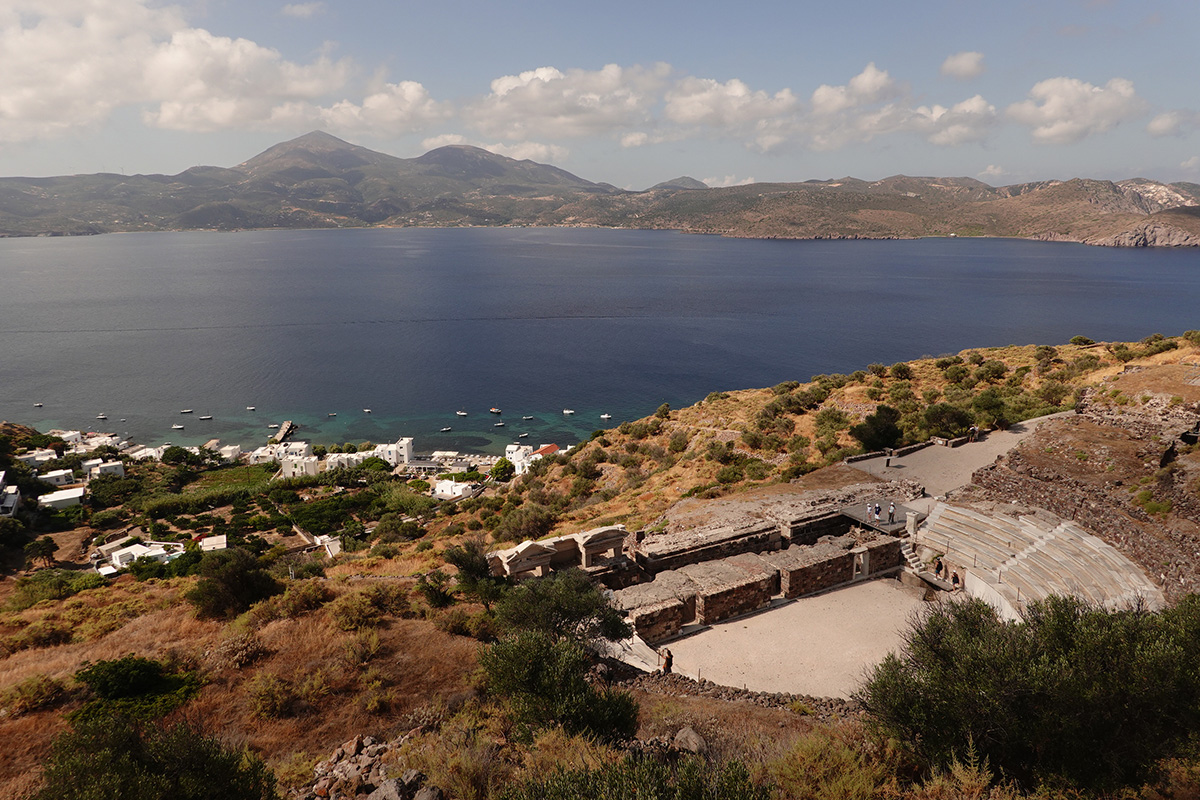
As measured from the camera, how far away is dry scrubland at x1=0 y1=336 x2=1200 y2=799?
28.7 feet

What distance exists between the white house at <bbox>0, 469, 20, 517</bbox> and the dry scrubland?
5181 mm

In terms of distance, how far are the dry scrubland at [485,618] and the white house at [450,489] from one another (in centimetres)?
592

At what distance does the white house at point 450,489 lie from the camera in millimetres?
43156

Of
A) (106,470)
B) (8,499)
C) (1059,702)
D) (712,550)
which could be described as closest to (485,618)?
(712,550)

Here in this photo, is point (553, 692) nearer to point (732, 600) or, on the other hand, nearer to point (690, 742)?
point (690, 742)

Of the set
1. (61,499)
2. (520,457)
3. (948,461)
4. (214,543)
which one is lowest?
(61,499)

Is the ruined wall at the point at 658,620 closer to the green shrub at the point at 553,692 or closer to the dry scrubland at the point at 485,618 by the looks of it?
the dry scrubland at the point at 485,618

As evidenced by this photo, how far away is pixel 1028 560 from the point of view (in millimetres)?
17156

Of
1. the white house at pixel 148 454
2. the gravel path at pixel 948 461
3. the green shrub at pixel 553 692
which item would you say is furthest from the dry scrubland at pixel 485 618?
the white house at pixel 148 454

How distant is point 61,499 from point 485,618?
46513mm

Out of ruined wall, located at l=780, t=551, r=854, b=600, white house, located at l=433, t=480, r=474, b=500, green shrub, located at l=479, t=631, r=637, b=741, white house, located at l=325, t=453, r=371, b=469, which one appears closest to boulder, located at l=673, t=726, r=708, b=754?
green shrub, located at l=479, t=631, r=637, b=741

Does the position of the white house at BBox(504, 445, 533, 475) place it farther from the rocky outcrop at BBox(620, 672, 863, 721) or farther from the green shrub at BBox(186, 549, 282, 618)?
the rocky outcrop at BBox(620, 672, 863, 721)

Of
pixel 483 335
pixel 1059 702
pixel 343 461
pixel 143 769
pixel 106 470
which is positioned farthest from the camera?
pixel 483 335

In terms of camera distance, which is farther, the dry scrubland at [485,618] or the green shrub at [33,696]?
the green shrub at [33,696]
